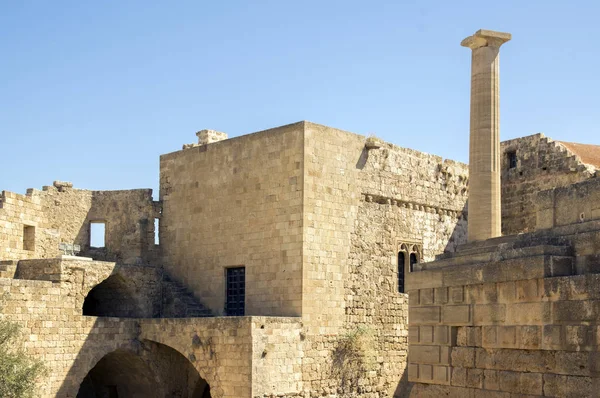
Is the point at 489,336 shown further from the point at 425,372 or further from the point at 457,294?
the point at 425,372

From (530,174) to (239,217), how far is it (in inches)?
362

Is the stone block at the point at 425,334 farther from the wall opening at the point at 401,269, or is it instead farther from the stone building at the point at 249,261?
the wall opening at the point at 401,269

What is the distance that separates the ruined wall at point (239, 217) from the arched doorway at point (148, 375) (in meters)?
1.67

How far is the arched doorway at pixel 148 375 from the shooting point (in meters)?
19.8

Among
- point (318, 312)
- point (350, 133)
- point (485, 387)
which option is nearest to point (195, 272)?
point (318, 312)

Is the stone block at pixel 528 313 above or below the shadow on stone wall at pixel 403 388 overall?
above

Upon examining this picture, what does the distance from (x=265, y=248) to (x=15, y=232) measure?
602 centimetres

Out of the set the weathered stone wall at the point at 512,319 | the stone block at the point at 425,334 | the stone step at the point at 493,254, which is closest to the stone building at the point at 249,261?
the stone step at the point at 493,254

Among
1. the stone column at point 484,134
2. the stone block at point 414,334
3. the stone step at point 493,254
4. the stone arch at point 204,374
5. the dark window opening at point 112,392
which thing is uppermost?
the stone column at point 484,134

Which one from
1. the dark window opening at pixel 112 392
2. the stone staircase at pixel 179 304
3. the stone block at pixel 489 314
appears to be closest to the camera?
the stone block at pixel 489 314

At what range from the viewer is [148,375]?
2016cm

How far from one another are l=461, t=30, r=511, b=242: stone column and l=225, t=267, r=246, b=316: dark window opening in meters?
5.99

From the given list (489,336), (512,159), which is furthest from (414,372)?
(512,159)

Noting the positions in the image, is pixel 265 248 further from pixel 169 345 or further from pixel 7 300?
pixel 7 300
